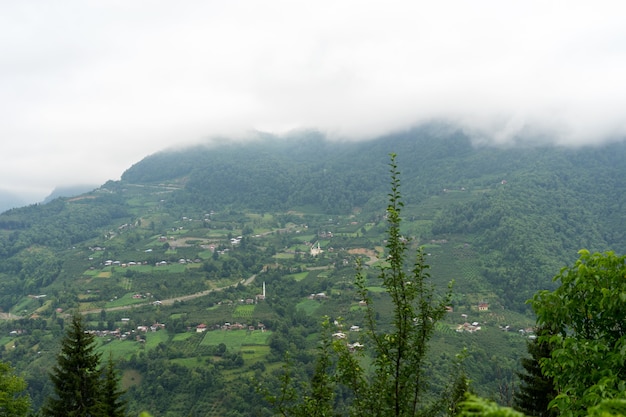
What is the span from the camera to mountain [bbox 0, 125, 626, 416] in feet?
191

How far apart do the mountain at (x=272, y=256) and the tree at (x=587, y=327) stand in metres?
45.8

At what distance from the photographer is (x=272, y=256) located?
115 meters

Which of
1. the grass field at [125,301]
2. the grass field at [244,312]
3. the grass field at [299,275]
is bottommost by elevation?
the grass field at [244,312]

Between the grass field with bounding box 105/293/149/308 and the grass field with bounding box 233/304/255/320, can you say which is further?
the grass field with bounding box 105/293/149/308

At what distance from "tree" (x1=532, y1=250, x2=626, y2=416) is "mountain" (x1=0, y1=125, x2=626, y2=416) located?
45.8 metres

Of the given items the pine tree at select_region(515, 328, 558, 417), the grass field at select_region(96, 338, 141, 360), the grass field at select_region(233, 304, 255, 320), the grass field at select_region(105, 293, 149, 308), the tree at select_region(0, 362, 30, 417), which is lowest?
the grass field at select_region(233, 304, 255, 320)

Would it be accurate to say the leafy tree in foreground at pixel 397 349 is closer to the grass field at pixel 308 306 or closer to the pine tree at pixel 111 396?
the pine tree at pixel 111 396

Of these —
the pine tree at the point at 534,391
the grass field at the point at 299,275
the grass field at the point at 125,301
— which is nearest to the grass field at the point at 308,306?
the grass field at the point at 299,275

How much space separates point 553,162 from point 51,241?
164840 millimetres

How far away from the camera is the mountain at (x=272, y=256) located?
191 ft

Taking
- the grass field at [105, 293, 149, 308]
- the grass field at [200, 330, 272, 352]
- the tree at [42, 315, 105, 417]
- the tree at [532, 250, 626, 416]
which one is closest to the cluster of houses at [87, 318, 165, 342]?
the grass field at [200, 330, 272, 352]

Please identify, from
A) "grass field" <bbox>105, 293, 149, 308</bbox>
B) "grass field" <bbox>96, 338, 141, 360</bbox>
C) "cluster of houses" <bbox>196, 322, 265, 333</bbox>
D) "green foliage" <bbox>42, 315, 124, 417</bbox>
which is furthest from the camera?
"grass field" <bbox>105, 293, 149, 308</bbox>

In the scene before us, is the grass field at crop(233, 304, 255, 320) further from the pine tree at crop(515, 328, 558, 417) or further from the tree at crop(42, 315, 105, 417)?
the pine tree at crop(515, 328, 558, 417)

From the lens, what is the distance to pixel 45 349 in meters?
63.6
